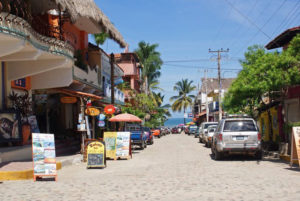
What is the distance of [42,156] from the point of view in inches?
437

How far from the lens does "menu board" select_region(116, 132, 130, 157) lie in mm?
18172

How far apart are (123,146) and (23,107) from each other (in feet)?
15.9

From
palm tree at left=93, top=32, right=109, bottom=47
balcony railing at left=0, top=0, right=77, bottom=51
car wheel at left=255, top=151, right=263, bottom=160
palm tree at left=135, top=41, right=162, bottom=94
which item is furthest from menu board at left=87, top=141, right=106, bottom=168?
palm tree at left=135, top=41, right=162, bottom=94

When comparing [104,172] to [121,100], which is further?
[121,100]

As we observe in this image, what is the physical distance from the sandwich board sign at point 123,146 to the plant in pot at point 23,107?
4100 mm

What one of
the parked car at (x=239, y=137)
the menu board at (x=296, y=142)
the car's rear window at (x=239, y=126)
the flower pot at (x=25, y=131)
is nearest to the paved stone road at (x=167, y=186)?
the menu board at (x=296, y=142)

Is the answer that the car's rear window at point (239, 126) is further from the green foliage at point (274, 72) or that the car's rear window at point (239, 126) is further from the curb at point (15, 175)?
the curb at point (15, 175)

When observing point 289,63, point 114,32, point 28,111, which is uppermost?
point 114,32

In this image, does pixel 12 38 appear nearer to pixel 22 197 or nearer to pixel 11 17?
pixel 11 17

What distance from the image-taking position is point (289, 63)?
16469 millimetres

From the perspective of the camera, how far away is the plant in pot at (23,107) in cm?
1628

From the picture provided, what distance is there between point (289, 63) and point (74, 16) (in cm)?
919

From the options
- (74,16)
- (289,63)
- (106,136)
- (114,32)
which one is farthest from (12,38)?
(289,63)

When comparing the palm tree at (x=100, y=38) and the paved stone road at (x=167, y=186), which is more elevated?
the palm tree at (x=100, y=38)
